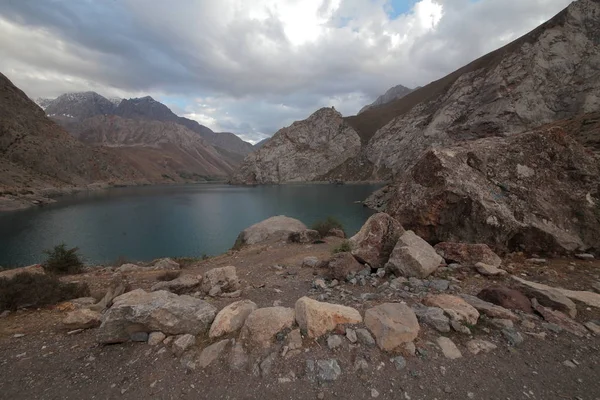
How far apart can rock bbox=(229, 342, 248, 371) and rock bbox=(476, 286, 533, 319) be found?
5.21 meters

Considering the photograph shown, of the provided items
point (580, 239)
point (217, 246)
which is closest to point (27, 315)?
point (580, 239)

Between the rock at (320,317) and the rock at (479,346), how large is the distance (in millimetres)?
1824

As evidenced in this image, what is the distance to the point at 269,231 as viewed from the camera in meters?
22.1

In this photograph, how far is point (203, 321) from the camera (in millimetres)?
5566

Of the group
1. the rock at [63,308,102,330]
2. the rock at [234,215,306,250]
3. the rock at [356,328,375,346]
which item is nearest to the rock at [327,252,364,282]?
the rock at [356,328,375,346]

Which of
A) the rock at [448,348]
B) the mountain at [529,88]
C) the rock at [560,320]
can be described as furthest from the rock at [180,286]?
the mountain at [529,88]

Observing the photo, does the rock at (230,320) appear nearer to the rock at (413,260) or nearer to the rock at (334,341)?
the rock at (334,341)

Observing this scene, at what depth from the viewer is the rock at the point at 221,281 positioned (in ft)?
27.6

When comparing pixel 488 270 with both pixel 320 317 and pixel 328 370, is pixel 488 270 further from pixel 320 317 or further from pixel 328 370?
pixel 328 370

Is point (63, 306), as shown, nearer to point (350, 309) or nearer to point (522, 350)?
point (350, 309)

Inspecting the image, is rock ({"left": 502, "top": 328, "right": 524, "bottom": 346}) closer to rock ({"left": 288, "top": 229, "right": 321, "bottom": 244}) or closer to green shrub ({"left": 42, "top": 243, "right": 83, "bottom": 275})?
rock ({"left": 288, "top": 229, "right": 321, "bottom": 244})

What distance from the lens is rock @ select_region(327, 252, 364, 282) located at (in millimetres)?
8383

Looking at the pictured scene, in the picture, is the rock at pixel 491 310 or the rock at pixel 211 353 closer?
the rock at pixel 211 353

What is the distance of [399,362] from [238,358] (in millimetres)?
2630
